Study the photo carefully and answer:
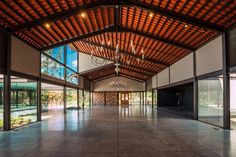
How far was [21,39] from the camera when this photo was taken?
9.87 meters

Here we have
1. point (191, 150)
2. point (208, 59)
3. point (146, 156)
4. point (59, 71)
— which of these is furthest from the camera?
point (59, 71)

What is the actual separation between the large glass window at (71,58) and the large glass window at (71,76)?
0.55m

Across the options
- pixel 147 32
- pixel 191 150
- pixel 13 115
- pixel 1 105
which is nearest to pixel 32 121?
pixel 13 115

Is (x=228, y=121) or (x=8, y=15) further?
(x=228, y=121)

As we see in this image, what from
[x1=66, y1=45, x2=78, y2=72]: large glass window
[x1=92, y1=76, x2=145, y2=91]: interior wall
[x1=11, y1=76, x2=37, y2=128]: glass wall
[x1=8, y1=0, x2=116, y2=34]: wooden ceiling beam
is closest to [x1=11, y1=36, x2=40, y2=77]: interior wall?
[x1=11, y1=76, x2=37, y2=128]: glass wall

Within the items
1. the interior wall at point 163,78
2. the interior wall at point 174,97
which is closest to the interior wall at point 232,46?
the interior wall at point 163,78

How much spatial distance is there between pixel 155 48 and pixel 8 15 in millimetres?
9956

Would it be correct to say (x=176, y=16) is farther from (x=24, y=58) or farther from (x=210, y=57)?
(x=24, y=58)

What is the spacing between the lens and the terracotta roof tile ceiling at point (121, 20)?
8.00 m

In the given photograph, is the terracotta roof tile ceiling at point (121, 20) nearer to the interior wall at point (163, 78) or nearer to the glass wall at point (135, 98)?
the interior wall at point (163, 78)

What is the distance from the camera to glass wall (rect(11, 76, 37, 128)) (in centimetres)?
943

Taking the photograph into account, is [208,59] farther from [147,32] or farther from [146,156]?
[146,156]

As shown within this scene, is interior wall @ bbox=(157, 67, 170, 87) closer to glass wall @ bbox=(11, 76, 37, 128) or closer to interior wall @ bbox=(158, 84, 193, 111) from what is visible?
interior wall @ bbox=(158, 84, 193, 111)

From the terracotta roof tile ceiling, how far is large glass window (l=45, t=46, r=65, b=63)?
159 cm
